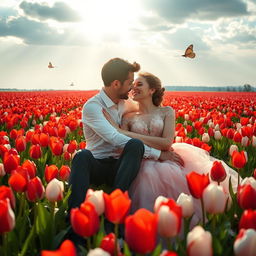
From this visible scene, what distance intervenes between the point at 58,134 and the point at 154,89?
1576mm

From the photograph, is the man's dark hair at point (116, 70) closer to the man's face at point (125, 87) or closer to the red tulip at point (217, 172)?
the man's face at point (125, 87)

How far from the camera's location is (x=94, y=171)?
12.8ft

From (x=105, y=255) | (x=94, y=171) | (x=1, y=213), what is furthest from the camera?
(x=94, y=171)

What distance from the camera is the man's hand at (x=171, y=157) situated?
4141 millimetres

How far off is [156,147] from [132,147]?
774 millimetres

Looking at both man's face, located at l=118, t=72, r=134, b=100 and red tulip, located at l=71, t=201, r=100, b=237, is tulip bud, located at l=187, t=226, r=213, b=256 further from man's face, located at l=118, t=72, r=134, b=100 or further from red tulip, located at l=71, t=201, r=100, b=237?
man's face, located at l=118, t=72, r=134, b=100

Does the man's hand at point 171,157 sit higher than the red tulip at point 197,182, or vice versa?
the red tulip at point 197,182

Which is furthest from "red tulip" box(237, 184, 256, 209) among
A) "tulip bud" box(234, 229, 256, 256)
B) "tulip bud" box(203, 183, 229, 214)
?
"tulip bud" box(234, 229, 256, 256)

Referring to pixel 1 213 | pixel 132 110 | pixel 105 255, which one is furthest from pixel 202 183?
pixel 132 110

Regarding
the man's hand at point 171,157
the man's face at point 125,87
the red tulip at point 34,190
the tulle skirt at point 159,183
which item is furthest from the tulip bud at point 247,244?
the man's face at point 125,87

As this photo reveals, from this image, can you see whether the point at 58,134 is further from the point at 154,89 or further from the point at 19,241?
the point at 19,241

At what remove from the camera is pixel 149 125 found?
14.9ft

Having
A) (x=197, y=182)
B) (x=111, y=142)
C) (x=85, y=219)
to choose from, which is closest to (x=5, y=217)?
(x=85, y=219)

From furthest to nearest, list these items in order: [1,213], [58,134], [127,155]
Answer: [58,134], [127,155], [1,213]
